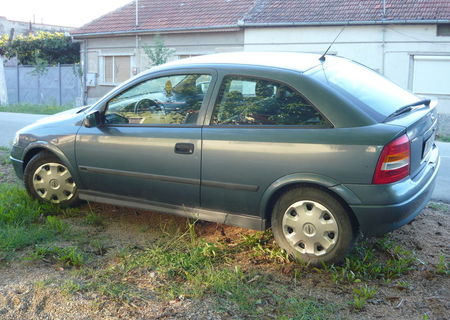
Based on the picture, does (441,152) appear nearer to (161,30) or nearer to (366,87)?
(366,87)

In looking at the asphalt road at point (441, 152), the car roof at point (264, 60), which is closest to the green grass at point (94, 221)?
the car roof at point (264, 60)

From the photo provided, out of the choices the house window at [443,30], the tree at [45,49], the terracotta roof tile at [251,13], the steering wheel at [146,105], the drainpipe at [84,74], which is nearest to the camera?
the steering wheel at [146,105]

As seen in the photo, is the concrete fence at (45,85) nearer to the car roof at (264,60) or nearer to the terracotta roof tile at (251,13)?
the terracotta roof tile at (251,13)

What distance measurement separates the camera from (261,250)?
4355mm

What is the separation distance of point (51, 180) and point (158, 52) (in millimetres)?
15792

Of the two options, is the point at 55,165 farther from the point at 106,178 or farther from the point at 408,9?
the point at 408,9

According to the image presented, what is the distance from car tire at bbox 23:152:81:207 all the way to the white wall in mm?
15112

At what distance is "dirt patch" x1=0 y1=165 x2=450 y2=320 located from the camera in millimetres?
3365

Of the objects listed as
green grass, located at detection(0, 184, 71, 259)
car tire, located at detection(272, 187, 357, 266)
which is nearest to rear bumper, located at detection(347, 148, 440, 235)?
car tire, located at detection(272, 187, 357, 266)

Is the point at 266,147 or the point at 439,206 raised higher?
the point at 266,147

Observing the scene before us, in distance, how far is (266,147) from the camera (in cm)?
409

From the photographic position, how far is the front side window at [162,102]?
458cm

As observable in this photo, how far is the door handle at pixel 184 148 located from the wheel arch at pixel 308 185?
2.46 ft

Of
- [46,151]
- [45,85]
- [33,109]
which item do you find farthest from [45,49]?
[46,151]
